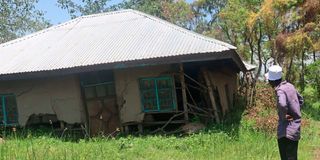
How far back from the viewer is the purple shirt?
611 centimetres

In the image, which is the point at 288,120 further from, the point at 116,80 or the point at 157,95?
the point at 116,80

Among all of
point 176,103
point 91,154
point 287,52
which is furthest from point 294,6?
point 91,154

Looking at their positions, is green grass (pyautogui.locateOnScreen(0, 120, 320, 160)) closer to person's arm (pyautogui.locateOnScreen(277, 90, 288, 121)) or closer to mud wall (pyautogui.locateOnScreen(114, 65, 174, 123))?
mud wall (pyautogui.locateOnScreen(114, 65, 174, 123))

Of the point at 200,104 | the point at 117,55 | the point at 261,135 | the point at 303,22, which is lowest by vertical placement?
the point at 261,135

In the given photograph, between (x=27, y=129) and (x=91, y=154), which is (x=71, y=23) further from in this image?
(x=91, y=154)

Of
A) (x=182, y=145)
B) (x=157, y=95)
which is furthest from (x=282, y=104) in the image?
(x=157, y=95)

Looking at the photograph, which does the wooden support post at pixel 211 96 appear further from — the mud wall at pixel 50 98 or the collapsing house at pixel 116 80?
the mud wall at pixel 50 98

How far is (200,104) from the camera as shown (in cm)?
1398

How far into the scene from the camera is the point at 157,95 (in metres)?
13.3

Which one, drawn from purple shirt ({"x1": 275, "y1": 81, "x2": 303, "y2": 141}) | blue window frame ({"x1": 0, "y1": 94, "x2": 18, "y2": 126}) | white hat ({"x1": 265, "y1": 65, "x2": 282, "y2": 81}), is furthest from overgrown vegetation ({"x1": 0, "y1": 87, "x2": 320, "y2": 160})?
white hat ({"x1": 265, "y1": 65, "x2": 282, "y2": 81})

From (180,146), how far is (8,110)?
6.49 meters

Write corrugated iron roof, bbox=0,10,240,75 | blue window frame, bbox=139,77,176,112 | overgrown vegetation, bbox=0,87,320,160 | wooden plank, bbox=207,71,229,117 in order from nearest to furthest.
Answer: overgrown vegetation, bbox=0,87,320,160 → corrugated iron roof, bbox=0,10,240,75 → blue window frame, bbox=139,77,176,112 → wooden plank, bbox=207,71,229,117

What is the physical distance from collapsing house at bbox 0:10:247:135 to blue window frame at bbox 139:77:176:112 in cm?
3

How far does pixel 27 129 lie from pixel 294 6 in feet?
40.7
